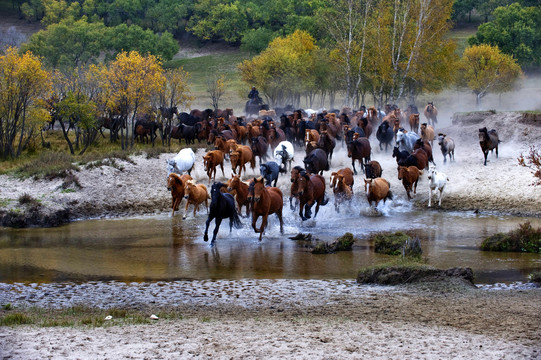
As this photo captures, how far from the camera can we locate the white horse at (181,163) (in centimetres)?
2631

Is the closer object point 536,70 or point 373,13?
point 373,13

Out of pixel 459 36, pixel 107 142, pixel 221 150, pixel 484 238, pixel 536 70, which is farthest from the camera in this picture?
pixel 459 36

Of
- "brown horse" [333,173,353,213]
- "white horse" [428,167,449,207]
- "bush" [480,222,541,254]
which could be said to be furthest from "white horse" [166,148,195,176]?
"bush" [480,222,541,254]

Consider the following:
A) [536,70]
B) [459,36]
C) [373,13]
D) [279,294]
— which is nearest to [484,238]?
[279,294]

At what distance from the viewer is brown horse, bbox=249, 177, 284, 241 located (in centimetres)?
1787

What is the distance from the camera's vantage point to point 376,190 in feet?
73.8

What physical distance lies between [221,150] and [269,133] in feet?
12.3

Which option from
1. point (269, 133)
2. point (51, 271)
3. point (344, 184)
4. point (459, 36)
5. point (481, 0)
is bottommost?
point (51, 271)

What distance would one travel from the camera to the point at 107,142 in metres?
42.0

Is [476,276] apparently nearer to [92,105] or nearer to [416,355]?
[416,355]

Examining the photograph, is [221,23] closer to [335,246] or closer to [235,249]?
[235,249]

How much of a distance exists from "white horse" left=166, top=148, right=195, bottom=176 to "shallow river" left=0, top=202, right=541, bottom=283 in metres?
3.08

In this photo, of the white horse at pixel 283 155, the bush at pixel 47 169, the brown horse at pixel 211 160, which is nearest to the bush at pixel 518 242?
the white horse at pixel 283 155

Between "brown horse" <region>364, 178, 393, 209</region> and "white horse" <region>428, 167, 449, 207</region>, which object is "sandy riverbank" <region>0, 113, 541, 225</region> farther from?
"brown horse" <region>364, 178, 393, 209</region>
